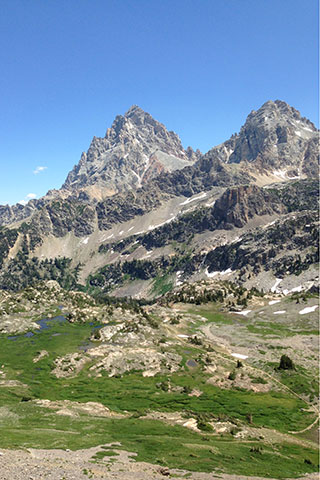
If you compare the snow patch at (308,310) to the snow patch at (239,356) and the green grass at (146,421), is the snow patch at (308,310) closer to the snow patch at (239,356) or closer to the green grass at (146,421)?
the snow patch at (239,356)

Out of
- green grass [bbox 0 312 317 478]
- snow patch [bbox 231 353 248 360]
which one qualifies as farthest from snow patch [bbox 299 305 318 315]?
green grass [bbox 0 312 317 478]

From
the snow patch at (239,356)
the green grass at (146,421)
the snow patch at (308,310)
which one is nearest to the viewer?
the green grass at (146,421)

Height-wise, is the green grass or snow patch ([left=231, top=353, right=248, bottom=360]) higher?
the green grass

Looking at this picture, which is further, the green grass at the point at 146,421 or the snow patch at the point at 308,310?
the snow patch at the point at 308,310

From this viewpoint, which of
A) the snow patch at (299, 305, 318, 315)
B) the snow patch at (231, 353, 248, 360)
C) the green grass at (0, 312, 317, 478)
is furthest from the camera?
the snow patch at (299, 305, 318, 315)

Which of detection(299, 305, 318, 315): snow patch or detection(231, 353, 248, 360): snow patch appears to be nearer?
detection(231, 353, 248, 360): snow patch

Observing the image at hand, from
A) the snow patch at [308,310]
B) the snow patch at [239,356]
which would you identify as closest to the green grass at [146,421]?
the snow patch at [239,356]

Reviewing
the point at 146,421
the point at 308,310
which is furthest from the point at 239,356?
the point at 308,310

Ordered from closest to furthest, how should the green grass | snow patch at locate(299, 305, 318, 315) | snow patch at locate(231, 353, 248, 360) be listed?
1. the green grass
2. snow patch at locate(231, 353, 248, 360)
3. snow patch at locate(299, 305, 318, 315)

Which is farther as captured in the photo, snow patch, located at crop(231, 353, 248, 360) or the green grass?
snow patch, located at crop(231, 353, 248, 360)

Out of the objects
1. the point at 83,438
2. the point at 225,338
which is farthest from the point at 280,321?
the point at 83,438

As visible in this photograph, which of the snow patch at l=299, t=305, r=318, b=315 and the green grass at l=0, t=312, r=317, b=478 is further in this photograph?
the snow patch at l=299, t=305, r=318, b=315

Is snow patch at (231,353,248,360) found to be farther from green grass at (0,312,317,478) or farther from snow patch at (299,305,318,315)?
snow patch at (299,305,318,315)

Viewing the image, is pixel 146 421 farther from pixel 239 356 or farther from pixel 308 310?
pixel 308 310
